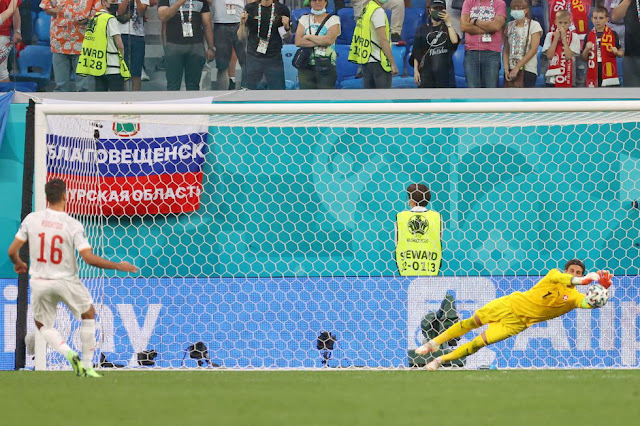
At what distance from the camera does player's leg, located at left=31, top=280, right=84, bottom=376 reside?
7500 millimetres

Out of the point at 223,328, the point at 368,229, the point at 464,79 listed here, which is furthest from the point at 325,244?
the point at 464,79

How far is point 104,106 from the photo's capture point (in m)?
9.30

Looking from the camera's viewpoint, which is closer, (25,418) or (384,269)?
(25,418)

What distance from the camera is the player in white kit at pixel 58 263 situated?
7.52 meters

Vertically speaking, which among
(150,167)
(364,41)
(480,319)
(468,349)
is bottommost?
(468,349)

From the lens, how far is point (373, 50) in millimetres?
11523

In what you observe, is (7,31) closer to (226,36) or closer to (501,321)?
(226,36)

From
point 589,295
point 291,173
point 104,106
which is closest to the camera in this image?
point 589,295

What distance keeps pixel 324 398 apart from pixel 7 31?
671 cm

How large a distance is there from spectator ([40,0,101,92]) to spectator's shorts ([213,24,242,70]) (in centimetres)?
135

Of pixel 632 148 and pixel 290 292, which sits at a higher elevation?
pixel 632 148

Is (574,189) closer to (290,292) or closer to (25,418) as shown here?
(290,292)

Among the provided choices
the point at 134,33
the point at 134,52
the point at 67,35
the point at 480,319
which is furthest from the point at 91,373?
the point at 67,35

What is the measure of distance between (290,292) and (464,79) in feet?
9.79
